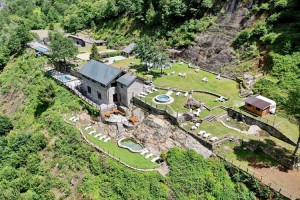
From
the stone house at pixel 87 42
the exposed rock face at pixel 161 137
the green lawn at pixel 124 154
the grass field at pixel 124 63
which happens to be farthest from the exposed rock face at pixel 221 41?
the stone house at pixel 87 42

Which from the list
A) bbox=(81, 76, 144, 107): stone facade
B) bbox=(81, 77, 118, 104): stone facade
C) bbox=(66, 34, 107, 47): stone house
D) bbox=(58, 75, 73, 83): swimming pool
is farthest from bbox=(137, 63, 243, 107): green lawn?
bbox=(66, 34, 107, 47): stone house

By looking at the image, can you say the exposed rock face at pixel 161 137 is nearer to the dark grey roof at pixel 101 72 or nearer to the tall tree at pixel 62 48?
the dark grey roof at pixel 101 72

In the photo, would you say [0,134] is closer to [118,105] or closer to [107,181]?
[118,105]

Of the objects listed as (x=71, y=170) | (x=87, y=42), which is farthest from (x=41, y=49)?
(x=71, y=170)

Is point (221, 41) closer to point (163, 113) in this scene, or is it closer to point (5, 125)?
point (163, 113)

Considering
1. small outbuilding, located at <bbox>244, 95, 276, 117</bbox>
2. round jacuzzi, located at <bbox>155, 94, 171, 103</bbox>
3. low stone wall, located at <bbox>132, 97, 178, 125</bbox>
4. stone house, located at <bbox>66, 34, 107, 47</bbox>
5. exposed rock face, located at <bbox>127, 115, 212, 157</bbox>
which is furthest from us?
stone house, located at <bbox>66, 34, 107, 47</bbox>

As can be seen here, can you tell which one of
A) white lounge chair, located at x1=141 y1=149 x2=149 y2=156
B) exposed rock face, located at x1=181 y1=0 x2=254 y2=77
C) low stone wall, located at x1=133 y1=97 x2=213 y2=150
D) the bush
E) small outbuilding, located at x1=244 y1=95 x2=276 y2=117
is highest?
exposed rock face, located at x1=181 y1=0 x2=254 y2=77

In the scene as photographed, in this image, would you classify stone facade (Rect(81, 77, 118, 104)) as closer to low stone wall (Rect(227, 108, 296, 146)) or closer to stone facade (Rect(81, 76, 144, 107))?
stone facade (Rect(81, 76, 144, 107))
